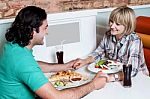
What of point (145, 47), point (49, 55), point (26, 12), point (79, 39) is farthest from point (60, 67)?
point (145, 47)

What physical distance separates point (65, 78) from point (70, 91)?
1.04 ft

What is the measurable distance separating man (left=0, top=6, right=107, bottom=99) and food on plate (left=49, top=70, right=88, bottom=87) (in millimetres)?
197

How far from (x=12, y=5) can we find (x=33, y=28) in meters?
0.80

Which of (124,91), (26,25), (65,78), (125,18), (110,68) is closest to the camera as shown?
(26,25)

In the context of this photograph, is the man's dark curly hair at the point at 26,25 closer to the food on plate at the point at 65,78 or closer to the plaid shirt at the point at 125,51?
the food on plate at the point at 65,78

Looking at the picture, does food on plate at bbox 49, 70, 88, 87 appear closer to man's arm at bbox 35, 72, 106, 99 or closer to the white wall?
man's arm at bbox 35, 72, 106, 99

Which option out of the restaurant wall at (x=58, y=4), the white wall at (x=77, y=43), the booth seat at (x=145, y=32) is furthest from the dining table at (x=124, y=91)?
the restaurant wall at (x=58, y=4)

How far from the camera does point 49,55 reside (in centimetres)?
221

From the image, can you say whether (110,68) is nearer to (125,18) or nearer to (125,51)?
(125,51)

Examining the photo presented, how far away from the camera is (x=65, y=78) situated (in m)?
1.77

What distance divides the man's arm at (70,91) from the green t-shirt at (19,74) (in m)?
0.03

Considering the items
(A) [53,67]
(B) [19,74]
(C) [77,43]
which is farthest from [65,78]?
(C) [77,43]

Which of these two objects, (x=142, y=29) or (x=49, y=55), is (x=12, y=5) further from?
(x=142, y=29)

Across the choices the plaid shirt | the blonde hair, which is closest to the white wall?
the plaid shirt
